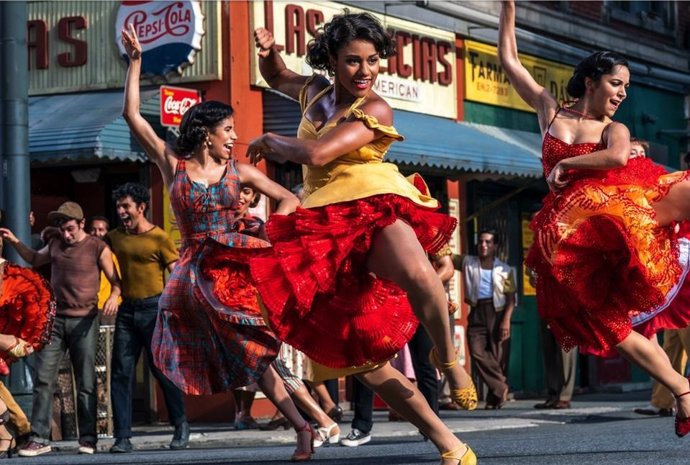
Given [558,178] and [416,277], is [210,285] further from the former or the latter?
[416,277]

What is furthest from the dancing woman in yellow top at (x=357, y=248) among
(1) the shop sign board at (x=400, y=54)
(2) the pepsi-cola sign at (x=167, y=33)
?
(1) the shop sign board at (x=400, y=54)

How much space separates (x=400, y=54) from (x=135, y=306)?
7.62 m

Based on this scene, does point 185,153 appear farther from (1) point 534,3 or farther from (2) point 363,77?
(1) point 534,3

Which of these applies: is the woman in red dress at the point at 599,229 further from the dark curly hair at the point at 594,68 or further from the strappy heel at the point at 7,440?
the strappy heel at the point at 7,440

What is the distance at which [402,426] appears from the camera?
45.5 feet

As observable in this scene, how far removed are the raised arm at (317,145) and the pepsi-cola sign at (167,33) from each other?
9191 mm

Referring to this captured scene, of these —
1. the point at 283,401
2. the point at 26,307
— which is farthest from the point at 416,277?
the point at 26,307

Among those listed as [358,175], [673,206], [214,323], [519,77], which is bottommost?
[214,323]

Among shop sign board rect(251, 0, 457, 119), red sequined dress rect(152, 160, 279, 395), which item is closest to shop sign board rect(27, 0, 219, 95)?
shop sign board rect(251, 0, 457, 119)

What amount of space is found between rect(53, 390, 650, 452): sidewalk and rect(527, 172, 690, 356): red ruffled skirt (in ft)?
13.8

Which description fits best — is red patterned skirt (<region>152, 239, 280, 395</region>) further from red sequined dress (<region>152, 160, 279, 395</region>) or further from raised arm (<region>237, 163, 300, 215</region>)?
raised arm (<region>237, 163, 300, 215</region>)

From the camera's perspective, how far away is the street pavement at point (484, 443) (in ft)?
28.7

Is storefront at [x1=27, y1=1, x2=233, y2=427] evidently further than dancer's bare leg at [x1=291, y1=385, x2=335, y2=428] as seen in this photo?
Yes

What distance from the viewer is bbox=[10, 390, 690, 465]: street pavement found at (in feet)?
28.7
